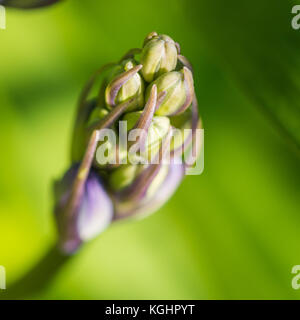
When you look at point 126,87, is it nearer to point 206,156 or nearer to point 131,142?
point 131,142

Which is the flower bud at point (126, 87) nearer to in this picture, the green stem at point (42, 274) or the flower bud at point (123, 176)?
the flower bud at point (123, 176)

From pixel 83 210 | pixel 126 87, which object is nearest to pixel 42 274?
pixel 83 210

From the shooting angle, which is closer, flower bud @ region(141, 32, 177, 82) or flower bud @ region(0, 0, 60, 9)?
flower bud @ region(141, 32, 177, 82)

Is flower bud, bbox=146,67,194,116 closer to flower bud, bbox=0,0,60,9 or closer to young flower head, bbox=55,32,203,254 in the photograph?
young flower head, bbox=55,32,203,254

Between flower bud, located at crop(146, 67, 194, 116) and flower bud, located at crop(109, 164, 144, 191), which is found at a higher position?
flower bud, located at crop(146, 67, 194, 116)

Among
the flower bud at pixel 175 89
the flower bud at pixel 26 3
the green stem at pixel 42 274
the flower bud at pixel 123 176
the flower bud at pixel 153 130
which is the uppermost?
the flower bud at pixel 26 3

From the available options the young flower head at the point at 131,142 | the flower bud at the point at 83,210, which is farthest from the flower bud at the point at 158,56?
the flower bud at the point at 83,210

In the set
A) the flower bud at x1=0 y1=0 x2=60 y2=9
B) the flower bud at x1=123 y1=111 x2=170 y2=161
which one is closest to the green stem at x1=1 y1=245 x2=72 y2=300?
the flower bud at x1=123 y1=111 x2=170 y2=161
